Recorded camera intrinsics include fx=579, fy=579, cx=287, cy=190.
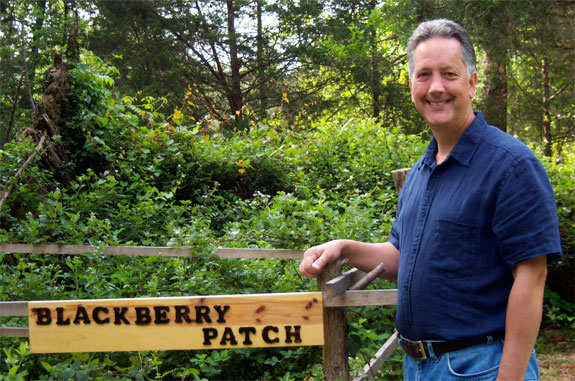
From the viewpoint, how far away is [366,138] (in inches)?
320

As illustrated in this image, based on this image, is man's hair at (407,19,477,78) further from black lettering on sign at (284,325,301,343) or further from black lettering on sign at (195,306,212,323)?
black lettering on sign at (195,306,212,323)

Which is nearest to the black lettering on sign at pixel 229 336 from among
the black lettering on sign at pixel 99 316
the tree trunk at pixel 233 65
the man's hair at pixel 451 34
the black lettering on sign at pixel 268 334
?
the black lettering on sign at pixel 268 334

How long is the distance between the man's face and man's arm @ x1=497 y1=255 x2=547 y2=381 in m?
0.51

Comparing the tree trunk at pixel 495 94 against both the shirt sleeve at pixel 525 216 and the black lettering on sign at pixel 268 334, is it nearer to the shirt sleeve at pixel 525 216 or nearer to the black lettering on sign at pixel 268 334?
the black lettering on sign at pixel 268 334

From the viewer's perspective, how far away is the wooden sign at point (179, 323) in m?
2.13

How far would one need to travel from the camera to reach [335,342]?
2.28 metres

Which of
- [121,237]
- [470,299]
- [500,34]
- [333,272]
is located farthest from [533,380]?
[500,34]

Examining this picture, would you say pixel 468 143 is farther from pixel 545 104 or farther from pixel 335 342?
pixel 545 104

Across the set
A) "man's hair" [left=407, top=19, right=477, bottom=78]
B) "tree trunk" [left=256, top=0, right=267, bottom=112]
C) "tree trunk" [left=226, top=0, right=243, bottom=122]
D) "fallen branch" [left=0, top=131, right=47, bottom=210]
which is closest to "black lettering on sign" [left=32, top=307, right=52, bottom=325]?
"man's hair" [left=407, top=19, right=477, bottom=78]

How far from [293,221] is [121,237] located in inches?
74.0

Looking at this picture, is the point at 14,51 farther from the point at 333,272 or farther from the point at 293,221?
the point at 333,272

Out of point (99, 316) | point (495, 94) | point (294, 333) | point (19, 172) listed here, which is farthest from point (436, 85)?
point (495, 94)

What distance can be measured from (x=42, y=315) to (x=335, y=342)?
116cm

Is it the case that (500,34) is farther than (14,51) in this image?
No
